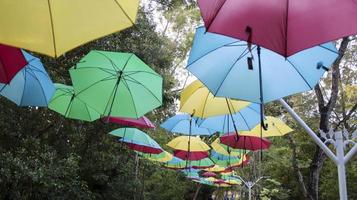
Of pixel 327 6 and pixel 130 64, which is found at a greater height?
pixel 130 64

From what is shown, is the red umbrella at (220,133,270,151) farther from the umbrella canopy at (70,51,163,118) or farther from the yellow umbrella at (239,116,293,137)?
the umbrella canopy at (70,51,163,118)

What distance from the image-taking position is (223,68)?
3400 millimetres

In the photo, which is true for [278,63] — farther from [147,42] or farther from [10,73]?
[147,42]

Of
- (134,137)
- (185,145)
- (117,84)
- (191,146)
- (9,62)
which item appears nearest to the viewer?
(9,62)

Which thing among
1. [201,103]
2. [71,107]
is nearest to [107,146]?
[71,107]

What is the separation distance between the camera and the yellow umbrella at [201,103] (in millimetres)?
4426

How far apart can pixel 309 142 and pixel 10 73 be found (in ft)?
40.6

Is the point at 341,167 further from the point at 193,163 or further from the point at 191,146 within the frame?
the point at 193,163

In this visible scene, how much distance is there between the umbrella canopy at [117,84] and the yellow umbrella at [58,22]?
2.36m

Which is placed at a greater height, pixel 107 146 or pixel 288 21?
pixel 107 146

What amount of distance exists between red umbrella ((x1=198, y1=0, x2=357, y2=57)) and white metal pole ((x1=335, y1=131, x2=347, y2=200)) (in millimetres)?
1879

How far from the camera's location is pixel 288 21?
6.08 feet

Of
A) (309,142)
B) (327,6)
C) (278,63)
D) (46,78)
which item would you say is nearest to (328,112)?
(278,63)

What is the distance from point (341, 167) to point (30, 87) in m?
3.08
